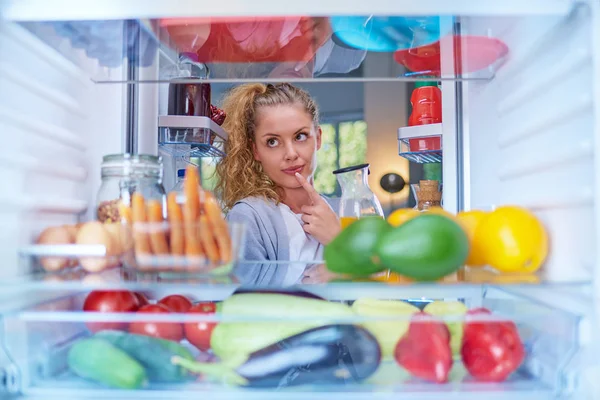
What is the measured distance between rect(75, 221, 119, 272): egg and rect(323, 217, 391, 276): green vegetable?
0.34m

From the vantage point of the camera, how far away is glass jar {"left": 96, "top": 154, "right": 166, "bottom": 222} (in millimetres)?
859

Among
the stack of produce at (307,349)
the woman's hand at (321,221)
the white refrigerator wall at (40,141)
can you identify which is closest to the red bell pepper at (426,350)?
the stack of produce at (307,349)

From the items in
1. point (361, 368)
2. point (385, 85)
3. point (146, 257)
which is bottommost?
point (361, 368)

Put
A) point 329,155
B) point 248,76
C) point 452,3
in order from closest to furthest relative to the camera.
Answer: point 452,3
point 248,76
point 329,155

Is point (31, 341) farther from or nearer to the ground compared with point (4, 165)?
nearer to the ground

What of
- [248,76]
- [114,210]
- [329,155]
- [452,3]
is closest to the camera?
[452,3]

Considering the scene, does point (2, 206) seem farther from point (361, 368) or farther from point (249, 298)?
point (361, 368)

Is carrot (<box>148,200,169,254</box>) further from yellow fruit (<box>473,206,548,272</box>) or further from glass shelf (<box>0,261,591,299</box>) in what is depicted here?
yellow fruit (<box>473,206,548,272</box>)

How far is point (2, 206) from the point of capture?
798 mm

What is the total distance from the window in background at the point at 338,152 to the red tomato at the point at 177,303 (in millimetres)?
3387

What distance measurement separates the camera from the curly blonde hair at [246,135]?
2.04 meters

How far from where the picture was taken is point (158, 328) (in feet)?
2.57

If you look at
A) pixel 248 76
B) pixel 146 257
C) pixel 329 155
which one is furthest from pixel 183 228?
pixel 329 155

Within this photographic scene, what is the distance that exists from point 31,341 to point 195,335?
231 mm
